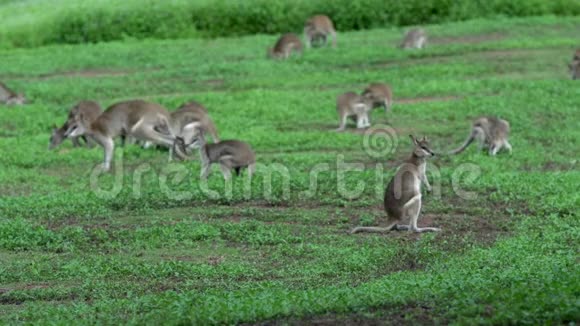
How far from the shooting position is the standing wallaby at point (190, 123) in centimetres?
1944

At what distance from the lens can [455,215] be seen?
14984 mm

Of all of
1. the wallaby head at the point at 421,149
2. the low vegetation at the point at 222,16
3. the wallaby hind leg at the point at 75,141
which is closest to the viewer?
the wallaby head at the point at 421,149

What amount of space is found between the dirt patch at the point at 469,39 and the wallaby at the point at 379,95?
32.1 ft

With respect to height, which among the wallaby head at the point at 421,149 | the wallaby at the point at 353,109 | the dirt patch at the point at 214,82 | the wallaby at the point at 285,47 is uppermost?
the wallaby at the point at 285,47

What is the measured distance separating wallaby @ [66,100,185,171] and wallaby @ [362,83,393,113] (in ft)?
14.2

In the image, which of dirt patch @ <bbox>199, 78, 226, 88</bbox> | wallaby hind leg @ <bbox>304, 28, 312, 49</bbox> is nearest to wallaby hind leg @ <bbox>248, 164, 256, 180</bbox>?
dirt patch @ <bbox>199, 78, 226, 88</bbox>

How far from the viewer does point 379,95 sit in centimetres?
2253

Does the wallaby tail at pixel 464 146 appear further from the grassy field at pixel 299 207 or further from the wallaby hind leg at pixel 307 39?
the wallaby hind leg at pixel 307 39

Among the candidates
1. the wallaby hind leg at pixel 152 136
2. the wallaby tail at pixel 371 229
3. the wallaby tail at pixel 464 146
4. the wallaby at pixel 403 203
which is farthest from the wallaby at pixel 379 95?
the wallaby tail at pixel 371 229

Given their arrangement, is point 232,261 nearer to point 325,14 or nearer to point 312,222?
point 312,222

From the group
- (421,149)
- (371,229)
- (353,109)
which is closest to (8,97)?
(353,109)

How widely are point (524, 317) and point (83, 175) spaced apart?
10.8m

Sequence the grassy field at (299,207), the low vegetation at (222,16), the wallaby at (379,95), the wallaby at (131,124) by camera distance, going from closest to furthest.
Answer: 1. the grassy field at (299,207)
2. the wallaby at (131,124)
3. the wallaby at (379,95)
4. the low vegetation at (222,16)

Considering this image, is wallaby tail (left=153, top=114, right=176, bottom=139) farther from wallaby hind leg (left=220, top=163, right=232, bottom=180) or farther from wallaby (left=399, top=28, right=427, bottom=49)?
wallaby (left=399, top=28, right=427, bottom=49)
